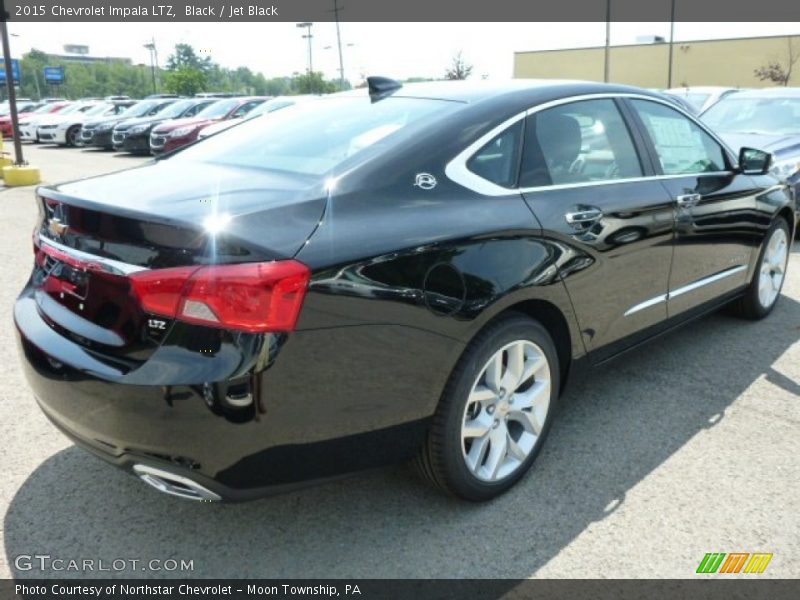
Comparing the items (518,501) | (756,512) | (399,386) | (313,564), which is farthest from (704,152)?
(313,564)

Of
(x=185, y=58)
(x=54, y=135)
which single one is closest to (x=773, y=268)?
(x=54, y=135)

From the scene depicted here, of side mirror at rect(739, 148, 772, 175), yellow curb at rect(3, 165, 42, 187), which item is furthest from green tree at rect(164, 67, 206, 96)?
side mirror at rect(739, 148, 772, 175)

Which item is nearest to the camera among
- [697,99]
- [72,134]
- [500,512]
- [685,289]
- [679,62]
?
[500,512]

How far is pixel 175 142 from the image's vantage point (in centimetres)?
1667

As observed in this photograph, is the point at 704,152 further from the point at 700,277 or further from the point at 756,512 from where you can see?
the point at 756,512

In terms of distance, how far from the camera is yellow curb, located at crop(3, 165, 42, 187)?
13.3 metres

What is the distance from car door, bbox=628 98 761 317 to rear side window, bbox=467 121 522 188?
1096mm

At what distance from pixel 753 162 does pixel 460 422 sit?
302cm

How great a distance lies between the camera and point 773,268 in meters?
5.02

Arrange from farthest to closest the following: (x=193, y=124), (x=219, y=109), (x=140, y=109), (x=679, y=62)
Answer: (x=679, y=62)
(x=140, y=109)
(x=219, y=109)
(x=193, y=124)

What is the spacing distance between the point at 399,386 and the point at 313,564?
70 cm

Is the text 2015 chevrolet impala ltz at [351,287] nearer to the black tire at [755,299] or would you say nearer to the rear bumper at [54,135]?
the black tire at [755,299]

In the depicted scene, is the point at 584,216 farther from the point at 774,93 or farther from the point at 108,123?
the point at 108,123

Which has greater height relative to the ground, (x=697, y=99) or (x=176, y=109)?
(x=176, y=109)
